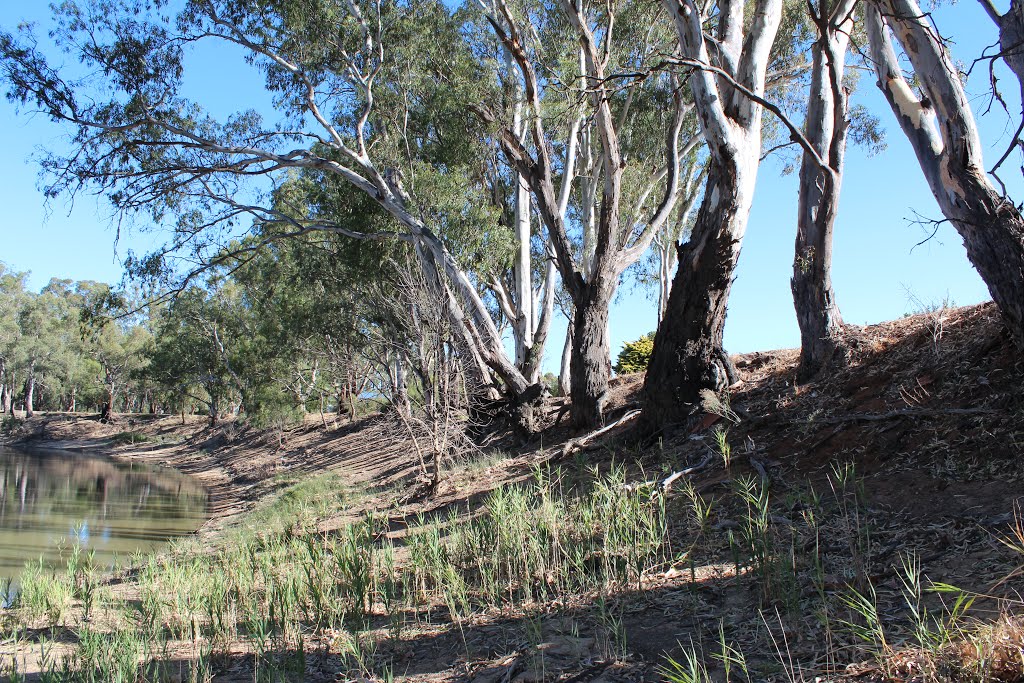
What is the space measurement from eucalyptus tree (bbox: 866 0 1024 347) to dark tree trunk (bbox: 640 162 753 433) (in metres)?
1.59

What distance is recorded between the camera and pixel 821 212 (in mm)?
7211

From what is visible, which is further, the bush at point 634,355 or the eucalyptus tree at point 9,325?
the eucalyptus tree at point 9,325

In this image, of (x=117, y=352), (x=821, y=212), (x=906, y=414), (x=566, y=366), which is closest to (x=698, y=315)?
(x=821, y=212)

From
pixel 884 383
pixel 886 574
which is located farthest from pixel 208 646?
pixel 884 383

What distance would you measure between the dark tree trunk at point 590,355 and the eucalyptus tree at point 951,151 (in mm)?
4494

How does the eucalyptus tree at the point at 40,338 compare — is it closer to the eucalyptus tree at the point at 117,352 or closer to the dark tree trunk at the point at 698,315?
the eucalyptus tree at the point at 117,352

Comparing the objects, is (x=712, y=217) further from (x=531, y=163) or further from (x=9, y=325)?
(x=9, y=325)

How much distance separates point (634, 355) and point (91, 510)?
41.5ft

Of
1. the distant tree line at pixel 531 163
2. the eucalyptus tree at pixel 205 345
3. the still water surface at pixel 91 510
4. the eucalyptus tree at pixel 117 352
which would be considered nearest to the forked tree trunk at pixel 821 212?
the distant tree line at pixel 531 163

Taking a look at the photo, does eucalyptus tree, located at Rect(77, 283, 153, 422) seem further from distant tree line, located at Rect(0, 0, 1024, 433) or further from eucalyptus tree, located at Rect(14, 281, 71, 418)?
distant tree line, located at Rect(0, 0, 1024, 433)

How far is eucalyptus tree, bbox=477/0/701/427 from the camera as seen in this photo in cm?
1006

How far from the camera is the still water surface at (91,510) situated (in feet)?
36.3

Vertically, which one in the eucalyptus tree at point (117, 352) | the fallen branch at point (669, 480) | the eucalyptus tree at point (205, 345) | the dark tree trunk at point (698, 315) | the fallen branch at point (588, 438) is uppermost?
the eucalyptus tree at point (117, 352)

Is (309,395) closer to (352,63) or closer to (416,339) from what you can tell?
(352,63)
